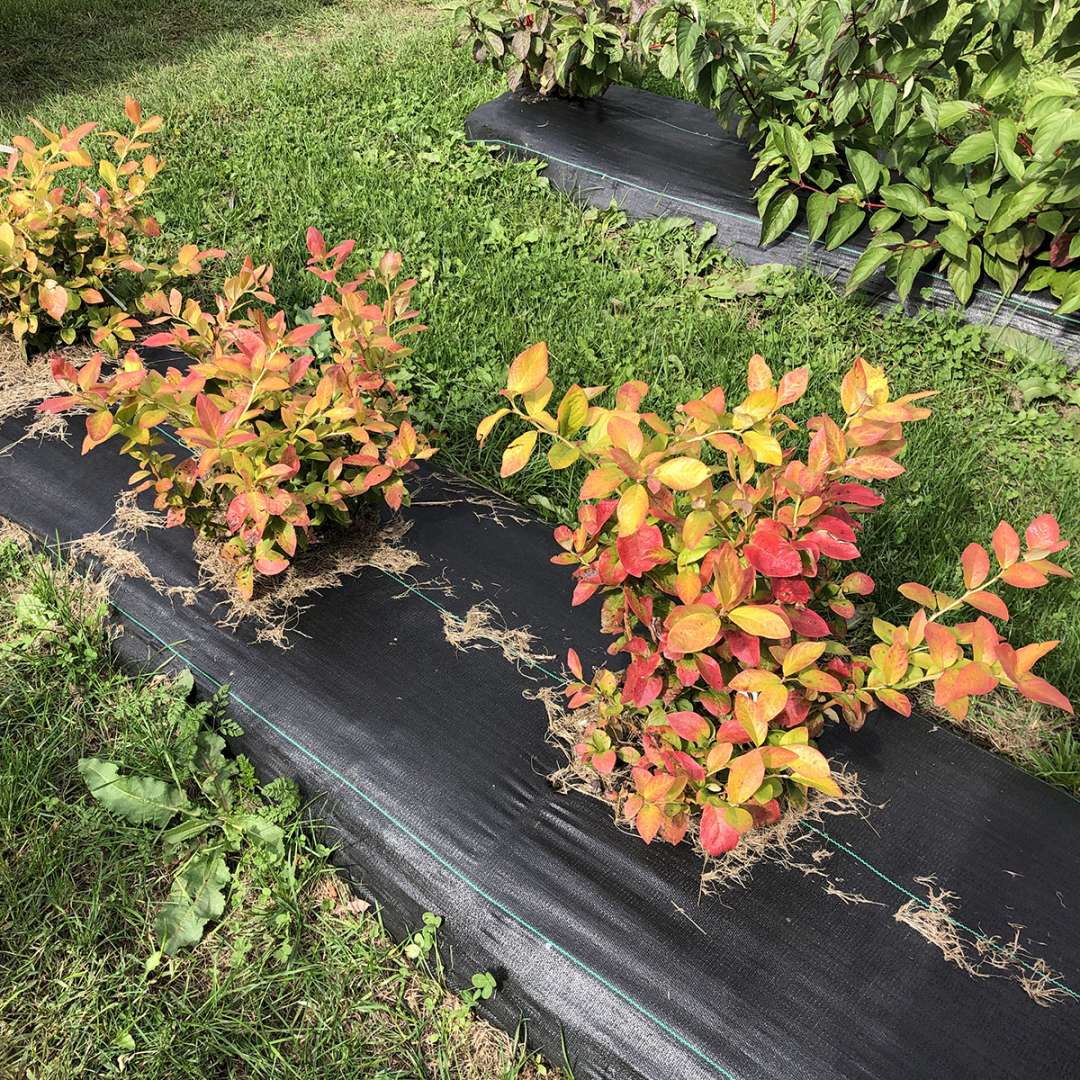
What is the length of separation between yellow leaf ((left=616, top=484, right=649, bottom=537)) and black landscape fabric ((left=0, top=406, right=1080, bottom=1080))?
25.5 inches

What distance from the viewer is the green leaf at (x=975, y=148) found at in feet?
9.53

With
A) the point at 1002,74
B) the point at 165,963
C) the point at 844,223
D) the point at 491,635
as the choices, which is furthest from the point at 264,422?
the point at 1002,74

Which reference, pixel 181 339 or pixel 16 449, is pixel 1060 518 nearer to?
pixel 181 339

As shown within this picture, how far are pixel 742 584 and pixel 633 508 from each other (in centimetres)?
19

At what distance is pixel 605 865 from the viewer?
1547mm

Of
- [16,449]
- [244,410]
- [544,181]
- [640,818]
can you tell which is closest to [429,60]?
[544,181]

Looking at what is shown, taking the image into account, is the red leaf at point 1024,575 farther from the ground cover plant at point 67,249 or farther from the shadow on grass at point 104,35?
the shadow on grass at point 104,35

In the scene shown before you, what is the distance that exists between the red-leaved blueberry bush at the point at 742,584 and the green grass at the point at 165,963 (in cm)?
55

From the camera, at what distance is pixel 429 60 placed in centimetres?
537

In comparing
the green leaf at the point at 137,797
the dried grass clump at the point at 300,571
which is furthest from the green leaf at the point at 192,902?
the dried grass clump at the point at 300,571

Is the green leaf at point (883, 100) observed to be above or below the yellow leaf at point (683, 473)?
above

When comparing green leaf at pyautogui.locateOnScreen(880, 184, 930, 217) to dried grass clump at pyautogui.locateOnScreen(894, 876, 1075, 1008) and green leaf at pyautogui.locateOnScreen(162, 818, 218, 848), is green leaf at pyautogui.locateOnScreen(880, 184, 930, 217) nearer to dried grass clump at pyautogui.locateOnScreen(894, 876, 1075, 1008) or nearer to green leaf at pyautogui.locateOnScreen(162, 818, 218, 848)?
dried grass clump at pyautogui.locateOnScreen(894, 876, 1075, 1008)

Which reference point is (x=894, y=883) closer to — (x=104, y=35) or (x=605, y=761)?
(x=605, y=761)

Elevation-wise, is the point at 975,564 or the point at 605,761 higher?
the point at 975,564
